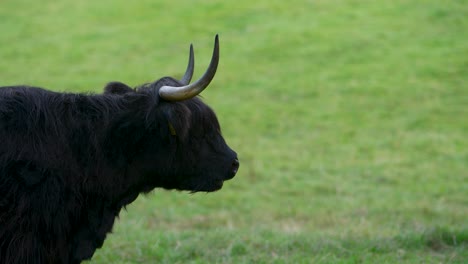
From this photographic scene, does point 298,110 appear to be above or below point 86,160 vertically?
below

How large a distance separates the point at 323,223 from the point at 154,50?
38.4 feet

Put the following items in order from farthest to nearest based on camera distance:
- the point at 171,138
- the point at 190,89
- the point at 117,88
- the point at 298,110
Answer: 1. the point at 298,110
2. the point at 117,88
3. the point at 171,138
4. the point at 190,89

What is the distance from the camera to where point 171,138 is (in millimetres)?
5262

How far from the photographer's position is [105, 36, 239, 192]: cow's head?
17.0ft

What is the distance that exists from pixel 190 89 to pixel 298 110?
471 inches

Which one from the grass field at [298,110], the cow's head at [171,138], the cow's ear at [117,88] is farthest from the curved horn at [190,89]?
the grass field at [298,110]

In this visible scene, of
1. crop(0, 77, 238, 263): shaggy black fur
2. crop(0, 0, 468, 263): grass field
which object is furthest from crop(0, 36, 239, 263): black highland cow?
crop(0, 0, 468, 263): grass field

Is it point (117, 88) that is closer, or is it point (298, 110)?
point (117, 88)

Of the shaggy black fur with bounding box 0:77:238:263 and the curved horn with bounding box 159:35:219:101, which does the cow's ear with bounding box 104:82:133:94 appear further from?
the curved horn with bounding box 159:35:219:101

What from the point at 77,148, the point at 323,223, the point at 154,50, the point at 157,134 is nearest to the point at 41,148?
the point at 77,148

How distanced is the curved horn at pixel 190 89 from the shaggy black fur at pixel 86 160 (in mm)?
75

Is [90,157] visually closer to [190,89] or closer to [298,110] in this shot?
[190,89]

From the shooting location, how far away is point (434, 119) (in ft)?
52.4

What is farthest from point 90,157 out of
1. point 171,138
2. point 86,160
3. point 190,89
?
point 190,89
